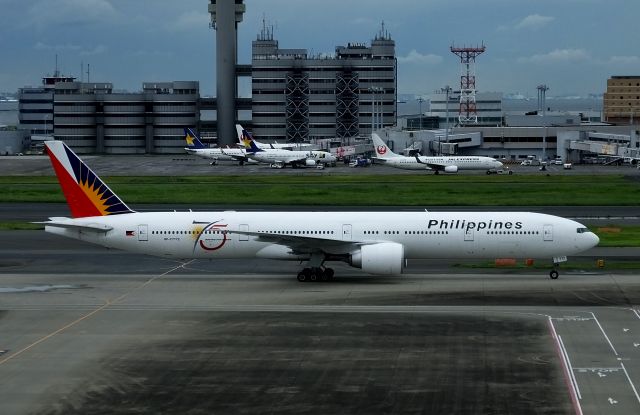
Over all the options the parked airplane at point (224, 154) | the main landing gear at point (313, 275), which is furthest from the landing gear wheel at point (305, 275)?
the parked airplane at point (224, 154)

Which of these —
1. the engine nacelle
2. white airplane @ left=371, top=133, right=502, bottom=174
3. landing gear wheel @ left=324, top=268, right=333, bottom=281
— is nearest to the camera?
the engine nacelle

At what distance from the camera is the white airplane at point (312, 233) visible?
165 ft

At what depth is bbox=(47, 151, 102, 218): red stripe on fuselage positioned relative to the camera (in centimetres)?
5219

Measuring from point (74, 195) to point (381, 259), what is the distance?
16753 mm

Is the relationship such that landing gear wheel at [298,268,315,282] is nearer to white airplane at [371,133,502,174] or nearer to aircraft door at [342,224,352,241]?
aircraft door at [342,224,352,241]

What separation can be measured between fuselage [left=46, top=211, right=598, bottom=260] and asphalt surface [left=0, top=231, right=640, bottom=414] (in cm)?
164

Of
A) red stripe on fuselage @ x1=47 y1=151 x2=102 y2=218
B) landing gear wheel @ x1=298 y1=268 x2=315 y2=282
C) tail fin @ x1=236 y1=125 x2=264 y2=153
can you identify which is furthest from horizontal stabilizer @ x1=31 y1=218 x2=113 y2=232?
tail fin @ x1=236 y1=125 x2=264 y2=153

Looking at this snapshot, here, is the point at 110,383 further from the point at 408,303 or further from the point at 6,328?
the point at 408,303

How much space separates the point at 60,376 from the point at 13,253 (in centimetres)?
3029

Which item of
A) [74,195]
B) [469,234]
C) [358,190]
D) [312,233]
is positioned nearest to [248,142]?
[358,190]

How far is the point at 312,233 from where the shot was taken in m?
50.9

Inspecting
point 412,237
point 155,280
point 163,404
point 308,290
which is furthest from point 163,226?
point 163,404

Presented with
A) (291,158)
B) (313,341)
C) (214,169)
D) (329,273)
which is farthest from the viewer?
(291,158)

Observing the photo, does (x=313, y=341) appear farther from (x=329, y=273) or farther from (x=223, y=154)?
(x=223, y=154)
